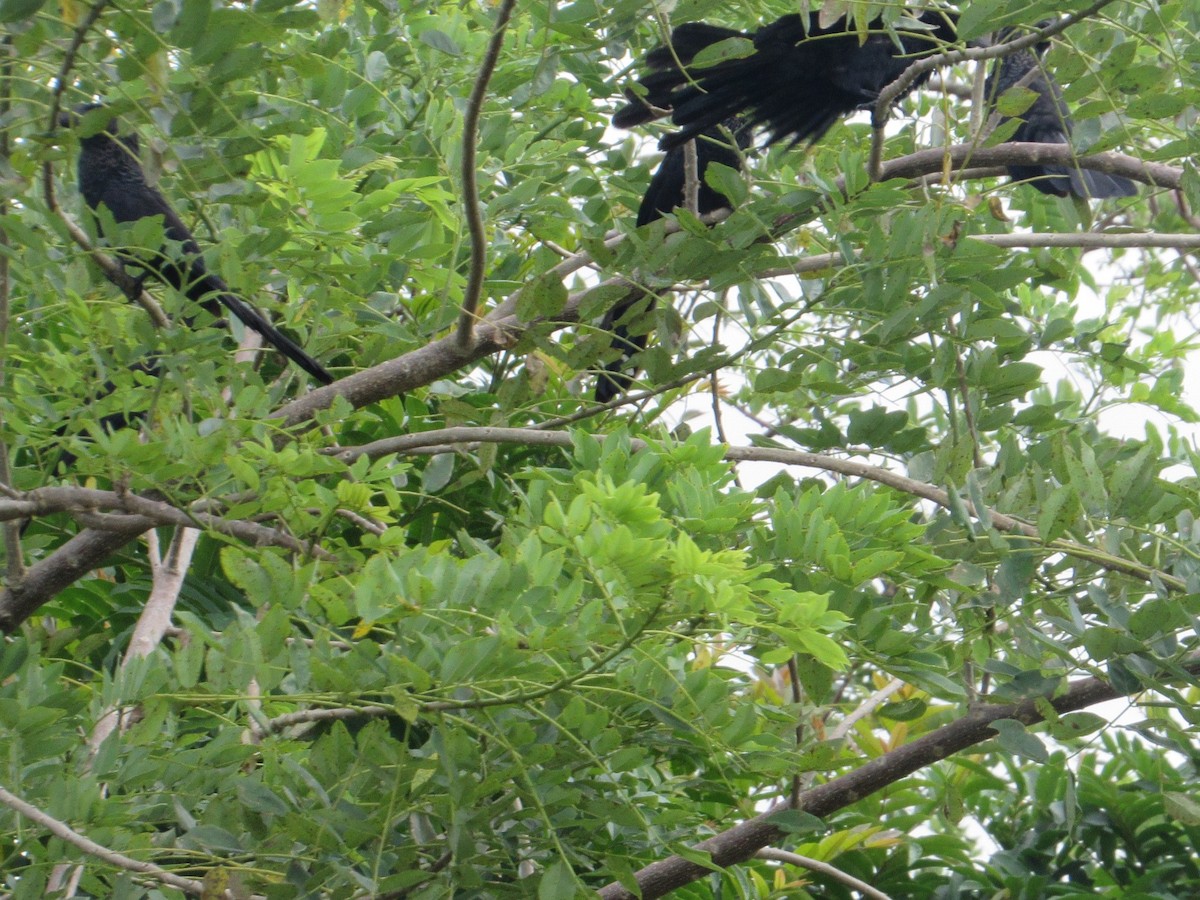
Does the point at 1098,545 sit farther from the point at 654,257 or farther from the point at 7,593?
the point at 7,593

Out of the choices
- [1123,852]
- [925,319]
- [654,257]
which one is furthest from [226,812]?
[1123,852]

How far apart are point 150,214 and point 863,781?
60.0 inches

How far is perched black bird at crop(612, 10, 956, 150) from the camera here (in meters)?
1.91

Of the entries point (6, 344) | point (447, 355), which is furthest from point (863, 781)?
point (6, 344)

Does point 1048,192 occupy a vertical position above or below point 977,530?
above

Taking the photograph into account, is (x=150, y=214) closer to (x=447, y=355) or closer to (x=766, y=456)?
(x=447, y=355)

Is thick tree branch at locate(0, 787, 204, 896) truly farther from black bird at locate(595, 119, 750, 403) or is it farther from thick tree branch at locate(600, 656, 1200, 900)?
black bird at locate(595, 119, 750, 403)

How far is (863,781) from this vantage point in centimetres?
135

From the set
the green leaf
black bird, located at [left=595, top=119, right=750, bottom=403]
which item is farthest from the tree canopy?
black bird, located at [left=595, top=119, right=750, bottom=403]

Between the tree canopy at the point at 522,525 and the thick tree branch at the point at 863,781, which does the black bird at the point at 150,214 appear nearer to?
the tree canopy at the point at 522,525

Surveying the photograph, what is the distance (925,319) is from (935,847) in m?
1.02

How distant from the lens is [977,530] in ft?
4.25

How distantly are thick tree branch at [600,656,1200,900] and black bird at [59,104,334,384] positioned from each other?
80 centimetres

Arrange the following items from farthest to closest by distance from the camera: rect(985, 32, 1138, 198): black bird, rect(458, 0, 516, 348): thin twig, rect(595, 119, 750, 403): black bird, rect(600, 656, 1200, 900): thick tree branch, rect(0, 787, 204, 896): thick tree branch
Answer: rect(595, 119, 750, 403): black bird, rect(985, 32, 1138, 198): black bird, rect(600, 656, 1200, 900): thick tree branch, rect(458, 0, 516, 348): thin twig, rect(0, 787, 204, 896): thick tree branch
